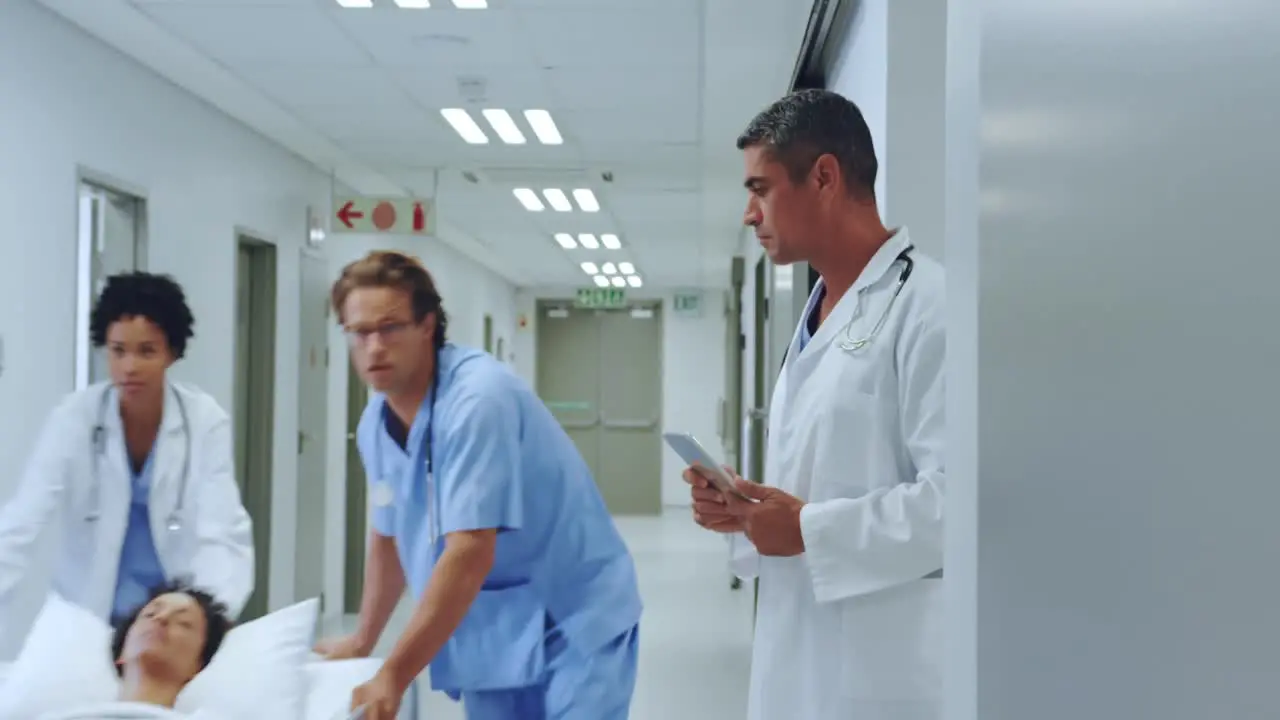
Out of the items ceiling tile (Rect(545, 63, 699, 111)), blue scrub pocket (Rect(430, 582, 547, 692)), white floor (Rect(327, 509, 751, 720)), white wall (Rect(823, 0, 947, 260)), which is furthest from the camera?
white floor (Rect(327, 509, 751, 720))

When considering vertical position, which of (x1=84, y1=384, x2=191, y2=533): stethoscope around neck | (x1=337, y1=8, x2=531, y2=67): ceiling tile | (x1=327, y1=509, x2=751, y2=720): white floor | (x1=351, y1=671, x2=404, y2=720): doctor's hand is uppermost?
(x1=337, y1=8, x2=531, y2=67): ceiling tile

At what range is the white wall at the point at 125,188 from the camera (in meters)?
4.25

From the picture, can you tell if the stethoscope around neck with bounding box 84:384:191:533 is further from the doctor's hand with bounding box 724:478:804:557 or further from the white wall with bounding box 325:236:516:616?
the white wall with bounding box 325:236:516:616

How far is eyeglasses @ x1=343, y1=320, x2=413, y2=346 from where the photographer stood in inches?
87.1

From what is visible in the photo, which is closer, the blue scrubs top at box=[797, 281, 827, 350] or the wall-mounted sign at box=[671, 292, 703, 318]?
the blue scrubs top at box=[797, 281, 827, 350]

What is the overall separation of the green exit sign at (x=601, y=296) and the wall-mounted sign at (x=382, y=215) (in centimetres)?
866

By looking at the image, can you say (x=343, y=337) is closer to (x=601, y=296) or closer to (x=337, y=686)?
(x=337, y=686)

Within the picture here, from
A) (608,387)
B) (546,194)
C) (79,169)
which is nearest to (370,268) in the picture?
(79,169)

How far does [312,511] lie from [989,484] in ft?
23.2

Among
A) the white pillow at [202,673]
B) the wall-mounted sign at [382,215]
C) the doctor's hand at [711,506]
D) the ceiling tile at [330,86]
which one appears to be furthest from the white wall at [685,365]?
the doctor's hand at [711,506]

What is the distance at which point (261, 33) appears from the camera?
4.83m

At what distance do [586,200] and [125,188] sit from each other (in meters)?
4.52

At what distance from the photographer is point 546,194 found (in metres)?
8.95

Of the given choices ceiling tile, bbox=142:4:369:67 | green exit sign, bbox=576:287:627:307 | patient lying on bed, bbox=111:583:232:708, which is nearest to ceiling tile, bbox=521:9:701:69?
ceiling tile, bbox=142:4:369:67
